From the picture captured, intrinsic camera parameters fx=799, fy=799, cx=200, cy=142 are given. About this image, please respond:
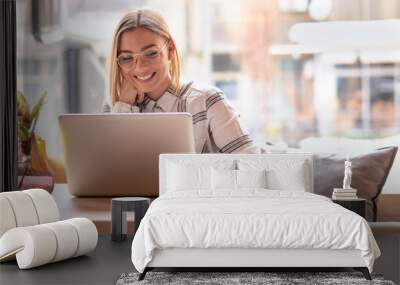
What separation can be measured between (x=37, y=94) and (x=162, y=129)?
1.67 meters

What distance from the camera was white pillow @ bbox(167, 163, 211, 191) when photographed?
6.43 metres

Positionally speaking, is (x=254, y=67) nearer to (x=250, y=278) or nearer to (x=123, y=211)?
(x=123, y=211)

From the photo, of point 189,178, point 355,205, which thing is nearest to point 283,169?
point 355,205

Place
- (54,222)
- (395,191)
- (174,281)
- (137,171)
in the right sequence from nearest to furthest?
(174,281)
(54,222)
(137,171)
(395,191)

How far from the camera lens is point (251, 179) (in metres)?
6.34

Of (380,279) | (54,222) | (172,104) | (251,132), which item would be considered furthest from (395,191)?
(54,222)

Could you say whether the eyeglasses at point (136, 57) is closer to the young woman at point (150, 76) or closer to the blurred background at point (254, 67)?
the young woman at point (150, 76)

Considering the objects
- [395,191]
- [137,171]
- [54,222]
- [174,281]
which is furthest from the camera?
[395,191]

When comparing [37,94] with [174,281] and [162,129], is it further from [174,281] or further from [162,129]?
[174,281]

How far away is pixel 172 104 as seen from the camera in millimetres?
7840

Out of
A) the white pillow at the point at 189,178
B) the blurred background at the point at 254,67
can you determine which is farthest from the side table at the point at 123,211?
the blurred background at the point at 254,67

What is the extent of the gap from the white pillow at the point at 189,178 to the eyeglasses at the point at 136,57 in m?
1.69

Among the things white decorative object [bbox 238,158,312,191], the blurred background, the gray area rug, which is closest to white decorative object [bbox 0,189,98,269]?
the gray area rug

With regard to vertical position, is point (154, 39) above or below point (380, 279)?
above
